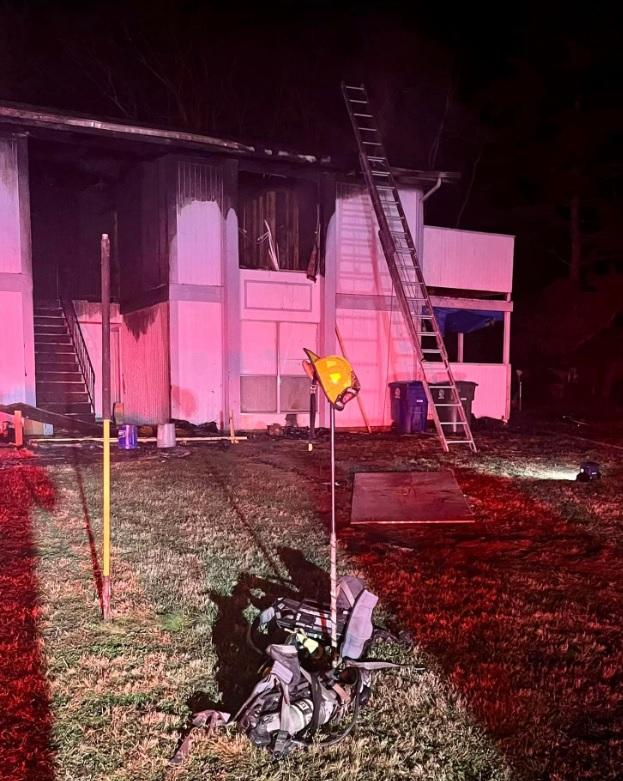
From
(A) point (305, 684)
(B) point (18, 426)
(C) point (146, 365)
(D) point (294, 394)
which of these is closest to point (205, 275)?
Result: (C) point (146, 365)

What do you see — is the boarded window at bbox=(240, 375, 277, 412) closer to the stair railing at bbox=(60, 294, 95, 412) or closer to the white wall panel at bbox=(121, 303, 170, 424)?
the white wall panel at bbox=(121, 303, 170, 424)

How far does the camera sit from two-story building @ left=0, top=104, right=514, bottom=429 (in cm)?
1282

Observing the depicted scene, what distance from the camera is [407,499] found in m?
7.86

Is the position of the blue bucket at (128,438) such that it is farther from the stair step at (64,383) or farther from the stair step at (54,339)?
the stair step at (54,339)

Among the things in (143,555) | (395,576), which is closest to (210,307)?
(143,555)

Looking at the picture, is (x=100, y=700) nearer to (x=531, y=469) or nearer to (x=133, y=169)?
(x=531, y=469)

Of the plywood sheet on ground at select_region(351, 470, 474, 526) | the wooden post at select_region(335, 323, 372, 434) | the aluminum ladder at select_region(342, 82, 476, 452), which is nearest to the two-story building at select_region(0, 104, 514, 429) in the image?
the wooden post at select_region(335, 323, 372, 434)

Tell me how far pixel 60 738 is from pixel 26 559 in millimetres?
2775

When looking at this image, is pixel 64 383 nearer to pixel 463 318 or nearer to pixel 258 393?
pixel 258 393

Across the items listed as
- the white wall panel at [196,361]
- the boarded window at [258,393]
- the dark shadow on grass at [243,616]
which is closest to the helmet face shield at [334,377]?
the dark shadow on grass at [243,616]

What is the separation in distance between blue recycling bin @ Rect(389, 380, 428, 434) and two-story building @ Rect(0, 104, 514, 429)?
686 mm

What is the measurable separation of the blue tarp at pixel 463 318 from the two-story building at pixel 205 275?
50mm

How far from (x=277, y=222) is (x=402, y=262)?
9.71 feet

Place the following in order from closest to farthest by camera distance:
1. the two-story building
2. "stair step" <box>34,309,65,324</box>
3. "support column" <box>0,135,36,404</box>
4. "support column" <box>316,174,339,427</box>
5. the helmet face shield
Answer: the helmet face shield < "support column" <box>0,135,36,404</box> < the two-story building < "support column" <box>316,174,339,427</box> < "stair step" <box>34,309,65,324</box>
